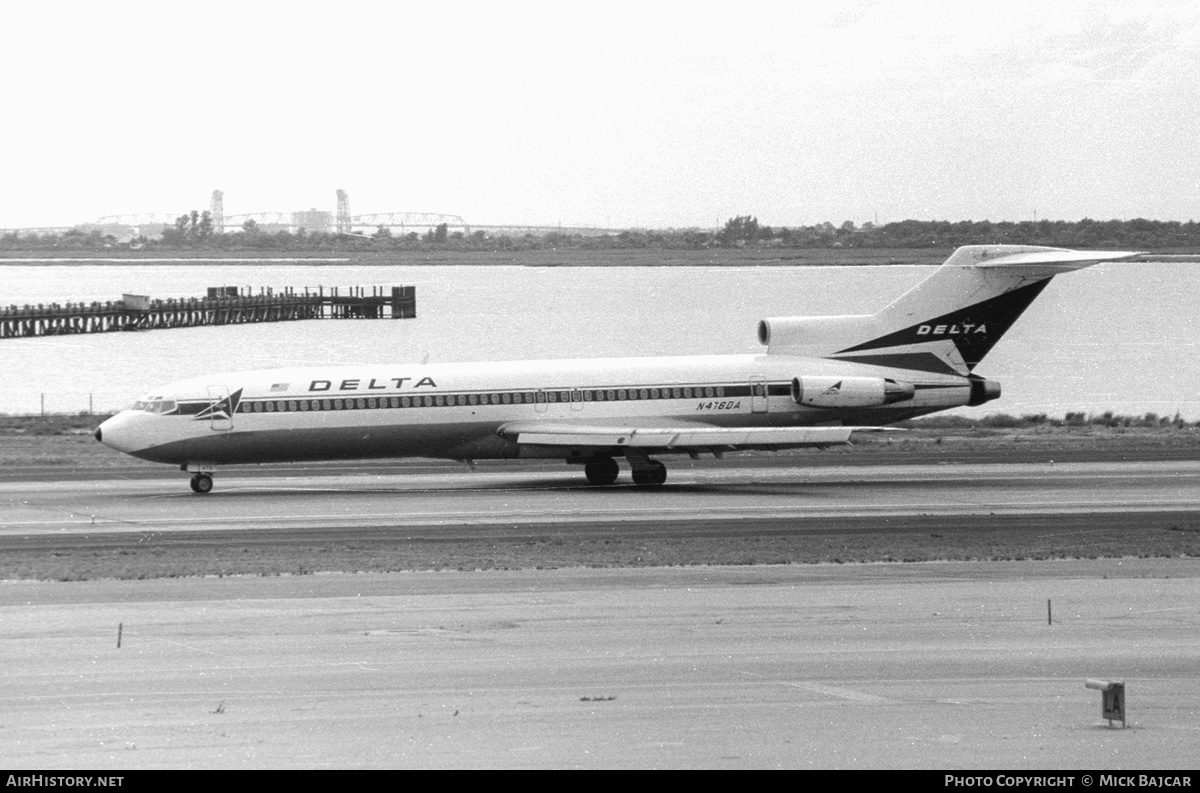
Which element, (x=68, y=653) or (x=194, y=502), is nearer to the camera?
(x=68, y=653)

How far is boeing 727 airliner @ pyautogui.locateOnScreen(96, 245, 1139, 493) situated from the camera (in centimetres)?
4047

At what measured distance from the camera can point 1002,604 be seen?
936 inches

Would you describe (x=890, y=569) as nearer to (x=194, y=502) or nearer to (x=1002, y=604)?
Result: (x=1002, y=604)

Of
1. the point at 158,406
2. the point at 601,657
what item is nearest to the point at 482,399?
the point at 158,406

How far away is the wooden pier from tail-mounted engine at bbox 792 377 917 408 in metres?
96.4

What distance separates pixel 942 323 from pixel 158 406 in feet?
68.0

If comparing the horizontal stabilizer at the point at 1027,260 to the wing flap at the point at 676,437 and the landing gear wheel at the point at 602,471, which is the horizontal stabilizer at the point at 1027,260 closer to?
the wing flap at the point at 676,437

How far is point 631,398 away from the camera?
139ft

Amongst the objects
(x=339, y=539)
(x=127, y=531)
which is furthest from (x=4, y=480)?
(x=339, y=539)

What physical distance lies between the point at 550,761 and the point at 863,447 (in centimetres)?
3753

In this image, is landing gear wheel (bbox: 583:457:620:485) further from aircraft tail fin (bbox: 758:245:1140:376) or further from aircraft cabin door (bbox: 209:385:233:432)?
aircraft cabin door (bbox: 209:385:233:432)

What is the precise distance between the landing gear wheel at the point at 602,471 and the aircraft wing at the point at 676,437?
928 millimetres

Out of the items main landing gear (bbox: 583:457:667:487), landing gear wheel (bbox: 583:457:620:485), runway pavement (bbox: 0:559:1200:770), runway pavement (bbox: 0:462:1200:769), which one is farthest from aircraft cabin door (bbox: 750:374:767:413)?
runway pavement (bbox: 0:559:1200:770)

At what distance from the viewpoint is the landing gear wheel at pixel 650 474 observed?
41.6 metres
